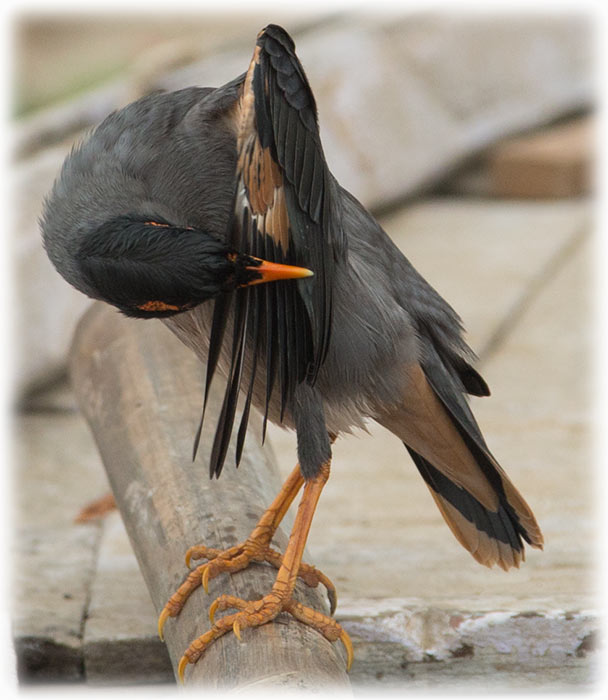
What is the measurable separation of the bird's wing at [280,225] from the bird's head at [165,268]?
58mm

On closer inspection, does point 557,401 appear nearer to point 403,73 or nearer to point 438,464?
point 438,464

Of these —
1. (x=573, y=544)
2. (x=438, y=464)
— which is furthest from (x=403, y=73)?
(x=438, y=464)

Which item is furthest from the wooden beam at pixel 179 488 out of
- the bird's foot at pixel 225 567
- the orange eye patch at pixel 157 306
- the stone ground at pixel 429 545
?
the orange eye patch at pixel 157 306

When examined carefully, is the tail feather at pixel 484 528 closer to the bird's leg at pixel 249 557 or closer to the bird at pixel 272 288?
the bird at pixel 272 288

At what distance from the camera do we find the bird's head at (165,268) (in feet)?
7.23

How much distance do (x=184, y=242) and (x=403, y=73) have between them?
468cm

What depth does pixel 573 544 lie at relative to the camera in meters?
3.47

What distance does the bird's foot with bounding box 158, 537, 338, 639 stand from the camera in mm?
2656

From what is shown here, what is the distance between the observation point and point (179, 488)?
2896mm

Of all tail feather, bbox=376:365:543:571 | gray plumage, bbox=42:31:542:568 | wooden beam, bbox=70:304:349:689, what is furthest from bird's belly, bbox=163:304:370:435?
wooden beam, bbox=70:304:349:689

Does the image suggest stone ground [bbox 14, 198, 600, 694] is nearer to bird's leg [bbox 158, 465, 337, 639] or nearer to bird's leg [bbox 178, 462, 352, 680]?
bird's leg [bbox 158, 465, 337, 639]

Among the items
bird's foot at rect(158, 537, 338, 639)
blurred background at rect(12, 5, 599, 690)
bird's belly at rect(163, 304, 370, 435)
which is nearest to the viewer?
bird's belly at rect(163, 304, 370, 435)

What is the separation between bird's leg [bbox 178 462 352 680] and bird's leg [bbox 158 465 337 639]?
0.09m

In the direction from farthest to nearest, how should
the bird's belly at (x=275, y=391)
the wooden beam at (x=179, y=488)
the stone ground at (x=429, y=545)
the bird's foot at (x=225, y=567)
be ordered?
1. the stone ground at (x=429, y=545)
2. the bird's foot at (x=225, y=567)
3. the bird's belly at (x=275, y=391)
4. the wooden beam at (x=179, y=488)
